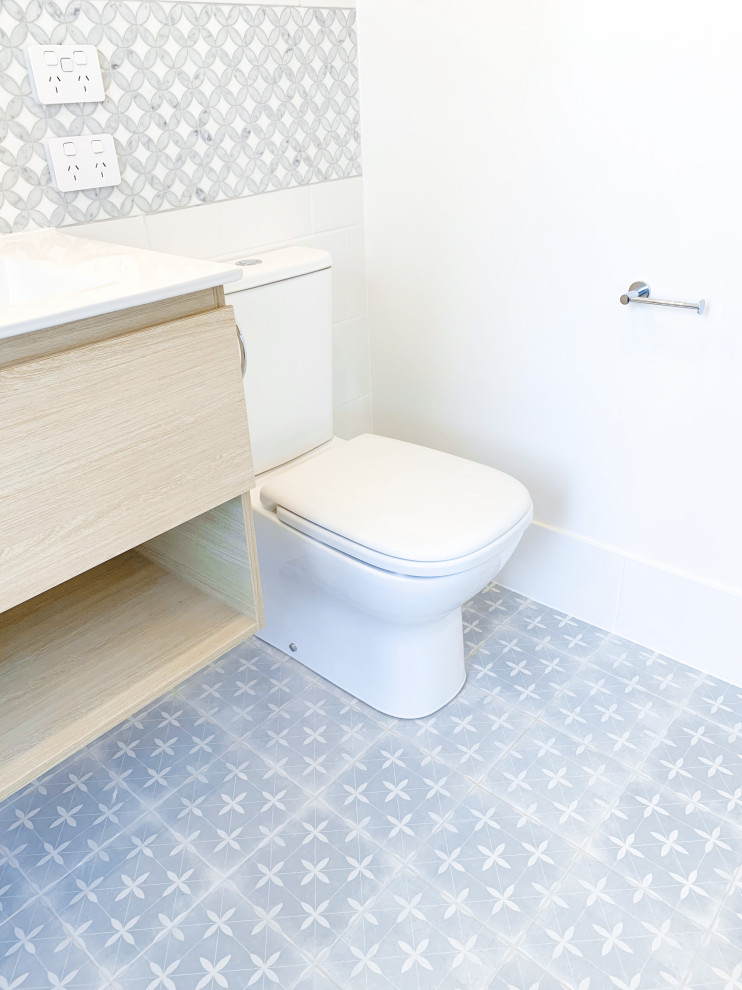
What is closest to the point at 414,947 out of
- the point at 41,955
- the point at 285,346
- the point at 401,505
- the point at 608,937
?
the point at 608,937

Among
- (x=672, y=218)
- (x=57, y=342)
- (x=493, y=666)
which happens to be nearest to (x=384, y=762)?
(x=493, y=666)

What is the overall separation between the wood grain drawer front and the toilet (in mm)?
336

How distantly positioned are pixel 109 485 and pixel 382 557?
0.48 meters

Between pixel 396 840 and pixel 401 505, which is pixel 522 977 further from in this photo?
pixel 401 505

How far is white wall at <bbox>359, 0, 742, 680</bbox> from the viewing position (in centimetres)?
128

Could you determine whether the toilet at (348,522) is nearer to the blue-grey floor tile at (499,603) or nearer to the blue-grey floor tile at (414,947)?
the blue-grey floor tile at (499,603)

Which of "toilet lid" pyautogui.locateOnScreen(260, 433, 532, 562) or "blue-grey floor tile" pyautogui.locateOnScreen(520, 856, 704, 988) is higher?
"toilet lid" pyautogui.locateOnScreen(260, 433, 532, 562)

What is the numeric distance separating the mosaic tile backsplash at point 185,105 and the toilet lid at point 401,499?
1.84 feet

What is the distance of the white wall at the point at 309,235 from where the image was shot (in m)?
1.41

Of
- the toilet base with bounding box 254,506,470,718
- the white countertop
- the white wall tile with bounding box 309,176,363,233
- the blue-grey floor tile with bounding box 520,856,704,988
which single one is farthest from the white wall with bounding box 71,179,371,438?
the blue-grey floor tile with bounding box 520,856,704,988

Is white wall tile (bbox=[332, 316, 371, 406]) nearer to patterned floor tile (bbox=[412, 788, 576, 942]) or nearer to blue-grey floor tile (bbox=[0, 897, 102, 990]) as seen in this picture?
patterned floor tile (bbox=[412, 788, 576, 942])

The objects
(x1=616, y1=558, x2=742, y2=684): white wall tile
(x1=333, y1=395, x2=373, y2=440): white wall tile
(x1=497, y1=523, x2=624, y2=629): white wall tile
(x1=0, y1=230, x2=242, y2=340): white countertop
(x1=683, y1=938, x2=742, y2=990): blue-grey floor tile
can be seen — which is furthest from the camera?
(x1=333, y1=395, x2=373, y2=440): white wall tile

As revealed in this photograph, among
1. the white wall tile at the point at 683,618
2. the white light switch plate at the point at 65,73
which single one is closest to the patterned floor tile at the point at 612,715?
the white wall tile at the point at 683,618

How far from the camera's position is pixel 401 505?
4.32 ft
